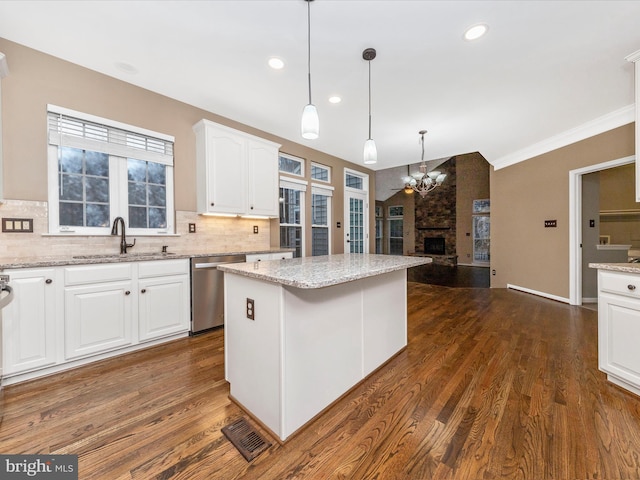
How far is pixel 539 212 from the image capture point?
15.2 feet

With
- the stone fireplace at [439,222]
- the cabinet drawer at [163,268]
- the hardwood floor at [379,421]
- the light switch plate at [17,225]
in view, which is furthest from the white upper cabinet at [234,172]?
the stone fireplace at [439,222]

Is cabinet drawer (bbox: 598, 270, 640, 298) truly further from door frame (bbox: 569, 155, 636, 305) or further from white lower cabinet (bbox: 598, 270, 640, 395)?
door frame (bbox: 569, 155, 636, 305)

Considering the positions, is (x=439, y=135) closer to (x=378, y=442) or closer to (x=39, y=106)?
(x=378, y=442)

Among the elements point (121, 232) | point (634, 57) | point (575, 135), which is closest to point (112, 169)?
point (121, 232)

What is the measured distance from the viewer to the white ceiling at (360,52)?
1.93 metres

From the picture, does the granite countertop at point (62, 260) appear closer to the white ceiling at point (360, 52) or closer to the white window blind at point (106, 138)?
the white window blind at point (106, 138)

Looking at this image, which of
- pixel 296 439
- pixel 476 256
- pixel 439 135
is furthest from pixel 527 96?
pixel 476 256

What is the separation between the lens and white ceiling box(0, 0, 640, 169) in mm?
1933

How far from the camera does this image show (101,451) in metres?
1.39

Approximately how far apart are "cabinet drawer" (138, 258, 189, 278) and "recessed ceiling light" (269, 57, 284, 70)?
212 cm

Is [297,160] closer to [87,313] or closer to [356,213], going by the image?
Result: [356,213]

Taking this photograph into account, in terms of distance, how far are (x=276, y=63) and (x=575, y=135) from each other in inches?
173

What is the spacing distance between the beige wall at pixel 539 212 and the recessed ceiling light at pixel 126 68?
18.6ft

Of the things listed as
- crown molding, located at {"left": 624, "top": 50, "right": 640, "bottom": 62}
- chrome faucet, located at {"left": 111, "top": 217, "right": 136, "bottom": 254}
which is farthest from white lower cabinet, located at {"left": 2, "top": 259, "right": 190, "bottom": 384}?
crown molding, located at {"left": 624, "top": 50, "right": 640, "bottom": 62}
